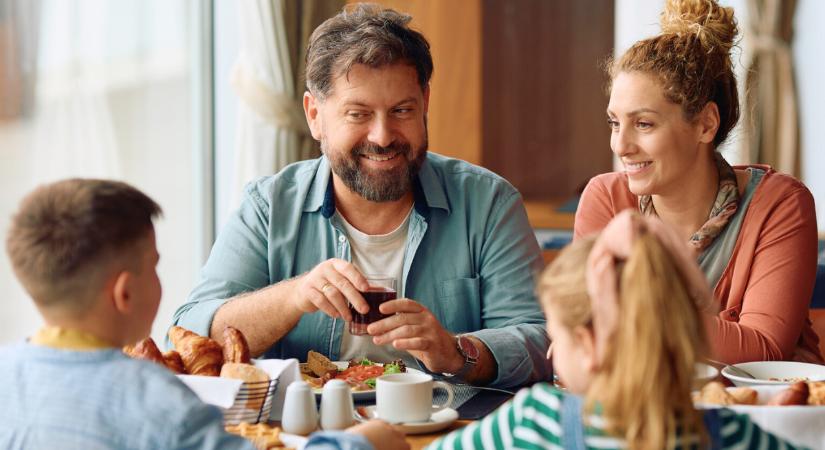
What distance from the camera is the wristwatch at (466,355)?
82.4 inches

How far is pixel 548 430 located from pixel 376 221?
49.8 inches

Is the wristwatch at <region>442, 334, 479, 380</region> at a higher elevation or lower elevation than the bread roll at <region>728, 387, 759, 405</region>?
lower

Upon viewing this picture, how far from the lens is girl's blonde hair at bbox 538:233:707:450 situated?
3.95 ft

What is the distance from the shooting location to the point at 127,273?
1374mm

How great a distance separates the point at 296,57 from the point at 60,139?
0.95m

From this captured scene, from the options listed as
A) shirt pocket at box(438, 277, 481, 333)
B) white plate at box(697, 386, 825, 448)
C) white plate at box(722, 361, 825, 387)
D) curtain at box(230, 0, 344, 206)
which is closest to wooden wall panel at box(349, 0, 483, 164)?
curtain at box(230, 0, 344, 206)

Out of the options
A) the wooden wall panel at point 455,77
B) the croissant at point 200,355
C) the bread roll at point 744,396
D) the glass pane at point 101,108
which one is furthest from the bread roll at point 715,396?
the wooden wall panel at point 455,77

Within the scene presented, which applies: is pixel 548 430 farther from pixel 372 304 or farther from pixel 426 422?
pixel 372 304

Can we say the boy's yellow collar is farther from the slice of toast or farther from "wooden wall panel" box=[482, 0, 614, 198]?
"wooden wall panel" box=[482, 0, 614, 198]

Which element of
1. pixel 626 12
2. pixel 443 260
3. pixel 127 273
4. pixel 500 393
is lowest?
pixel 500 393

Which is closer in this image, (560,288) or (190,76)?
(560,288)

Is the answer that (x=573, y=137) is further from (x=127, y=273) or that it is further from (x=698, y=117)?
(x=127, y=273)

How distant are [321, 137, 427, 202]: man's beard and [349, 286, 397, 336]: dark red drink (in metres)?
0.44

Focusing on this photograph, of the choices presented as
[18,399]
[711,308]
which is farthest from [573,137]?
[18,399]
